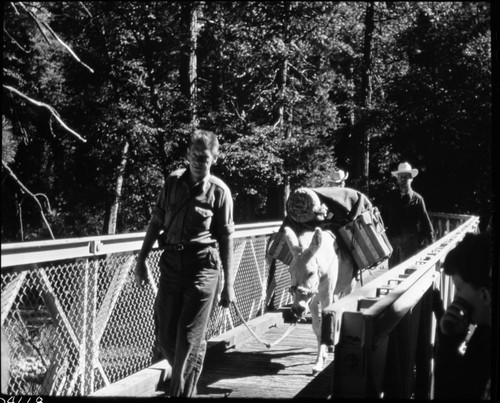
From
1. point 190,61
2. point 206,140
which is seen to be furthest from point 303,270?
point 190,61

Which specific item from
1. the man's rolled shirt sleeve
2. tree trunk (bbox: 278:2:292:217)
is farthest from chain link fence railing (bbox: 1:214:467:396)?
tree trunk (bbox: 278:2:292:217)

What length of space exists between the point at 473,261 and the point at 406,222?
7695 mm

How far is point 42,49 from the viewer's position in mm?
18328

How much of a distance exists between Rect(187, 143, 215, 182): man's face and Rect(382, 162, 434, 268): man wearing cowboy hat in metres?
6.15

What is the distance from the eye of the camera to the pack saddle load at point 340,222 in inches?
300

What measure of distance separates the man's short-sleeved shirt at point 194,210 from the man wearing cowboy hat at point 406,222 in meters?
5.93

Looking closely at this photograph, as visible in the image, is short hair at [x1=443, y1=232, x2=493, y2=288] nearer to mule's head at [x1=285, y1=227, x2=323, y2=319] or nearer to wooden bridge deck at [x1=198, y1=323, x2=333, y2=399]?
wooden bridge deck at [x1=198, y1=323, x2=333, y2=399]

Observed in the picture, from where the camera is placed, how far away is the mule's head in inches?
261

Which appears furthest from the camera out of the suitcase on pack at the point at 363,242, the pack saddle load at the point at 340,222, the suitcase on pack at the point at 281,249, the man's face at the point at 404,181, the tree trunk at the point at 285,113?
the tree trunk at the point at 285,113

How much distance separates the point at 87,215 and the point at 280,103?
1186 centimetres

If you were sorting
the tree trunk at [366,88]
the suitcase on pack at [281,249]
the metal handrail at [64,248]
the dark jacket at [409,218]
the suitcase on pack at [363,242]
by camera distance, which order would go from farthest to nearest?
the tree trunk at [366,88], the dark jacket at [409,218], the suitcase on pack at [363,242], the suitcase on pack at [281,249], the metal handrail at [64,248]

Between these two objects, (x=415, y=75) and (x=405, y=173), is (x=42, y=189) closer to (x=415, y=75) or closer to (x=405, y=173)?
(x=415, y=75)

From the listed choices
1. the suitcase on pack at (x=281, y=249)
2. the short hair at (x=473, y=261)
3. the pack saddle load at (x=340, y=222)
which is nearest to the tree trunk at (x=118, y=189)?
the pack saddle load at (x=340, y=222)

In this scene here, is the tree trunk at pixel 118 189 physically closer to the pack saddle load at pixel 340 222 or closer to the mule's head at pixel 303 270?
the pack saddle load at pixel 340 222
